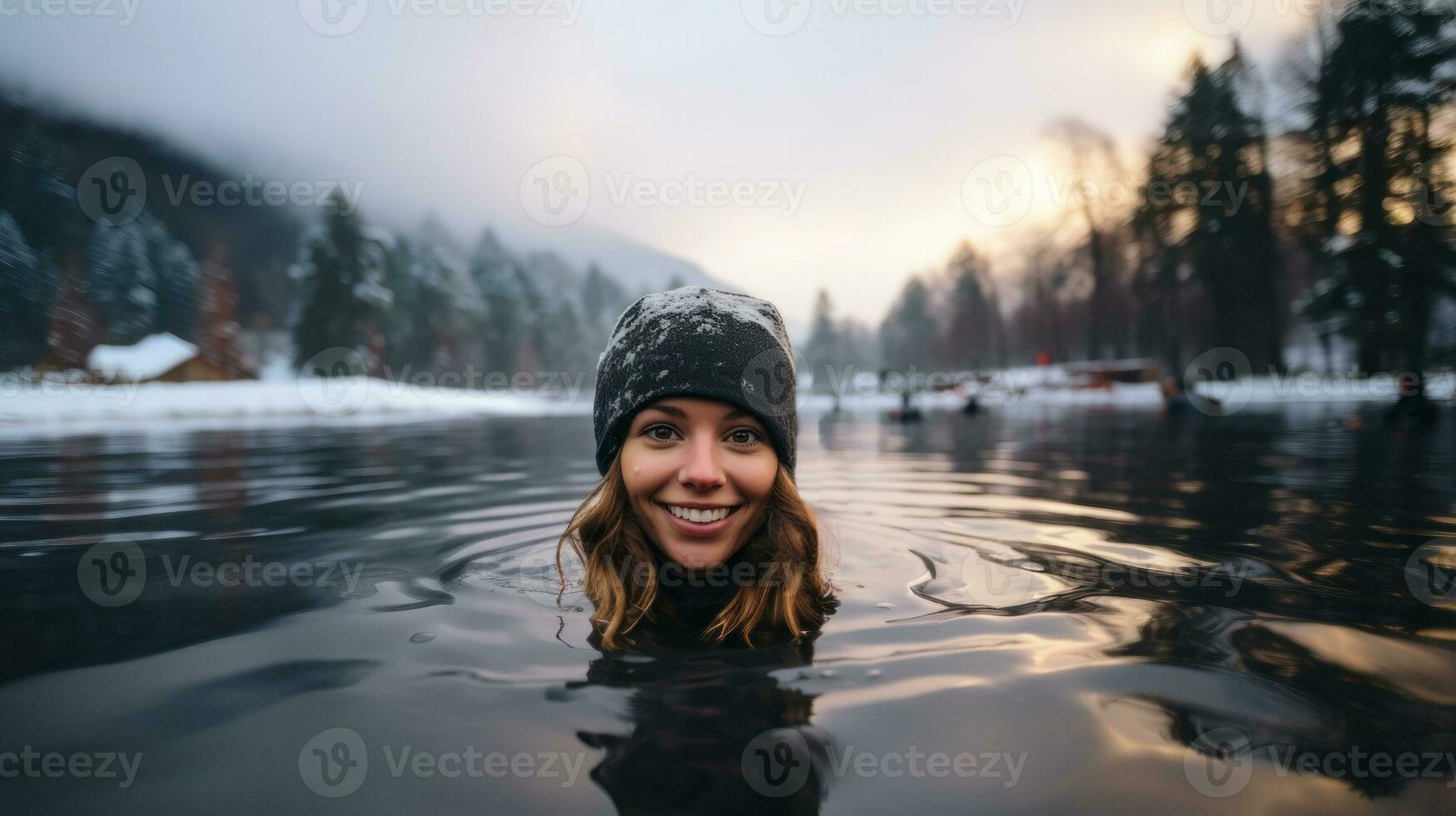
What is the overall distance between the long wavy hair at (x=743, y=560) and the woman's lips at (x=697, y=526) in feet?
0.95

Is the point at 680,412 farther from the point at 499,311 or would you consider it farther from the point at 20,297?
the point at 499,311

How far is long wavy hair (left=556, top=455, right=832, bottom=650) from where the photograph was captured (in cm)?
271

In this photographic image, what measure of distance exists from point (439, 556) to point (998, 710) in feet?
11.1

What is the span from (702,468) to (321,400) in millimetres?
40910

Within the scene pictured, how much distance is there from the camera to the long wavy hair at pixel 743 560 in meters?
2.71

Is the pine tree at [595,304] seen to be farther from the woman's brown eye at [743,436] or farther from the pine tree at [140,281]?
the woman's brown eye at [743,436]

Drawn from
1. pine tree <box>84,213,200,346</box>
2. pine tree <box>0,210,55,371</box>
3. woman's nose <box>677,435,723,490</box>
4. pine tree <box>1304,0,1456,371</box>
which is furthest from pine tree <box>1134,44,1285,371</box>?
pine tree <box>84,213,200,346</box>

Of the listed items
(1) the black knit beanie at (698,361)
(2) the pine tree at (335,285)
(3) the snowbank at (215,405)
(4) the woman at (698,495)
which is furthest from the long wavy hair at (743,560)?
(2) the pine tree at (335,285)

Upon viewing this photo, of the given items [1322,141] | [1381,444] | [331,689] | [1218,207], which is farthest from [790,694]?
[1218,207]

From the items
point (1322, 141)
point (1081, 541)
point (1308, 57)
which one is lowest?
point (1081, 541)

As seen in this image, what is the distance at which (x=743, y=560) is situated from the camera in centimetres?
303

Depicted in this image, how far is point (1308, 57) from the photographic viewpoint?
88.7 feet

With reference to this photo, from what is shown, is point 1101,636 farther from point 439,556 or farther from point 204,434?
point 204,434

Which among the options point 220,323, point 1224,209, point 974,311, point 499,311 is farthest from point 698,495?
point 499,311
